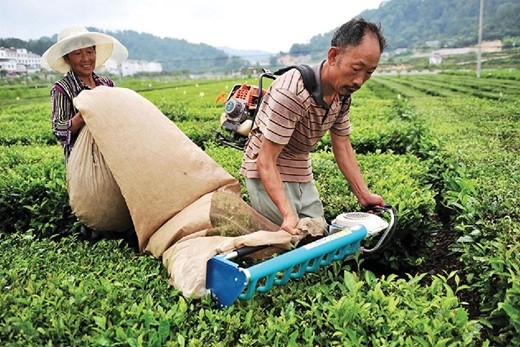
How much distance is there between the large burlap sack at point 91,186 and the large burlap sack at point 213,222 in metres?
0.43

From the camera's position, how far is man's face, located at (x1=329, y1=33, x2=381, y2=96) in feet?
6.25

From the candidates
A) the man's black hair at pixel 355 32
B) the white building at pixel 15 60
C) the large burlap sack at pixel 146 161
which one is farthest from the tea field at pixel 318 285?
the white building at pixel 15 60

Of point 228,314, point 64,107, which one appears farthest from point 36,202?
point 228,314

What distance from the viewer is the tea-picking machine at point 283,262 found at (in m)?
1.72

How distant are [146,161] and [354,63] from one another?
1214 millimetres

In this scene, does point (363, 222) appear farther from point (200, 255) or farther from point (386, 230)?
point (200, 255)

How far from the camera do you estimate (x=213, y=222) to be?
2252 mm

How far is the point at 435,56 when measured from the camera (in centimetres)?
5625

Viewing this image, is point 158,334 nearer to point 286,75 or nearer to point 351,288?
point 351,288

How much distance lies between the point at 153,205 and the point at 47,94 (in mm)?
19751

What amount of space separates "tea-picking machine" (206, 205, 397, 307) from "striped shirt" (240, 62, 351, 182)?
1.31ft

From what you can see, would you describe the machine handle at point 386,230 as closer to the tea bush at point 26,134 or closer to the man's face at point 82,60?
the man's face at point 82,60

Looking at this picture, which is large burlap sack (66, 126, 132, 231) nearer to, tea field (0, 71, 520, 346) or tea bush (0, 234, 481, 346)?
tea field (0, 71, 520, 346)

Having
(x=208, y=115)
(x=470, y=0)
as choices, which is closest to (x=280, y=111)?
(x=208, y=115)
